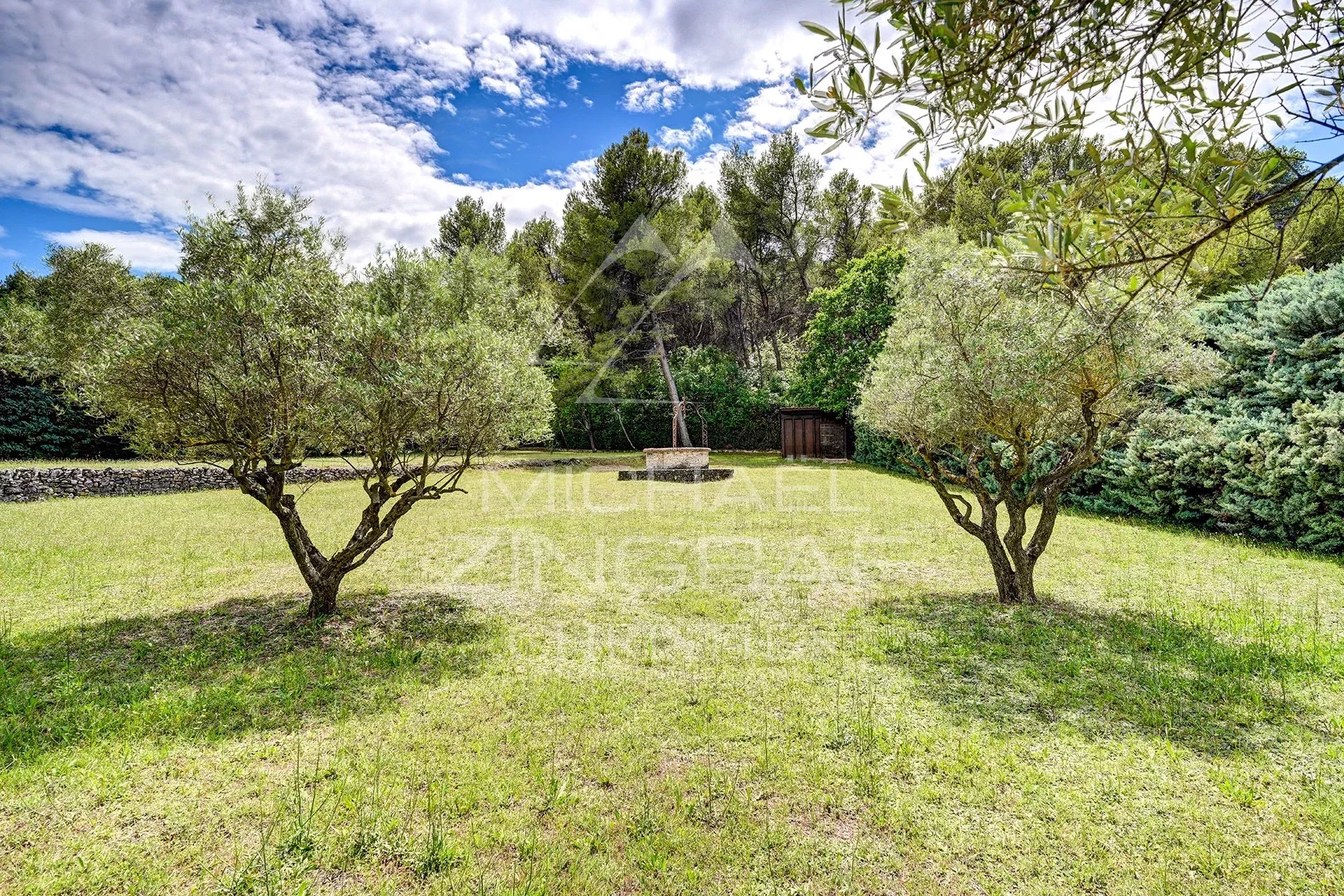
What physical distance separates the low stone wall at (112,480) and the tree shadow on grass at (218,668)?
8.20 m

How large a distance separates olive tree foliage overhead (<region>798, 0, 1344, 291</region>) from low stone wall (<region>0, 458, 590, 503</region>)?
14.5 metres

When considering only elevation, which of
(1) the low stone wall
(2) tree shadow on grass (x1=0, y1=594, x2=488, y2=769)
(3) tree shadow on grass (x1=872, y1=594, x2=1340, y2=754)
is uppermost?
(1) the low stone wall

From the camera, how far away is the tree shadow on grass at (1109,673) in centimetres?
400

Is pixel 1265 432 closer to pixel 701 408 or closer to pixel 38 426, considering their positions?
pixel 701 408

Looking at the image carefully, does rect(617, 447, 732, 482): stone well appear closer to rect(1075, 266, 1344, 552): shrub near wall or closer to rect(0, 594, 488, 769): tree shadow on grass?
rect(1075, 266, 1344, 552): shrub near wall

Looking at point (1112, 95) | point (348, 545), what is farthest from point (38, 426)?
point (1112, 95)

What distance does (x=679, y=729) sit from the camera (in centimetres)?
407

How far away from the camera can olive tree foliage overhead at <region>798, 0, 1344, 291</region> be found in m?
1.65

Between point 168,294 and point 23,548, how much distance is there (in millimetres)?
7508

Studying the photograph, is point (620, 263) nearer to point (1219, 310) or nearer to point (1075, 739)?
point (1219, 310)

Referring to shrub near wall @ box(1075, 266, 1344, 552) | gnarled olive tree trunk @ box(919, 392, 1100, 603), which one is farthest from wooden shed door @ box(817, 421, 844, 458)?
gnarled olive tree trunk @ box(919, 392, 1100, 603)

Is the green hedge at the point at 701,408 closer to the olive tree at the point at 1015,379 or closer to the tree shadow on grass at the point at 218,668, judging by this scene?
the olive tree at the point at 1015,379

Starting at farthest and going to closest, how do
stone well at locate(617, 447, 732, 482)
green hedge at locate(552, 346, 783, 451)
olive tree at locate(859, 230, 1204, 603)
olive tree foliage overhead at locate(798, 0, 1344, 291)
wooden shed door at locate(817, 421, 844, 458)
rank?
1. green hedge at locate(552, 346, 783, 451)
2. wooden shed door at locate(817, 421, 844, 458)
3. stone well at locate(617, 447, 732, 482)
4. olive tree at locate(859, 230, 1204, 603)
5. olive tree foliage overhead at locate(798, 0, 1344, 291)

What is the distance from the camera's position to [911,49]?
1.90m
